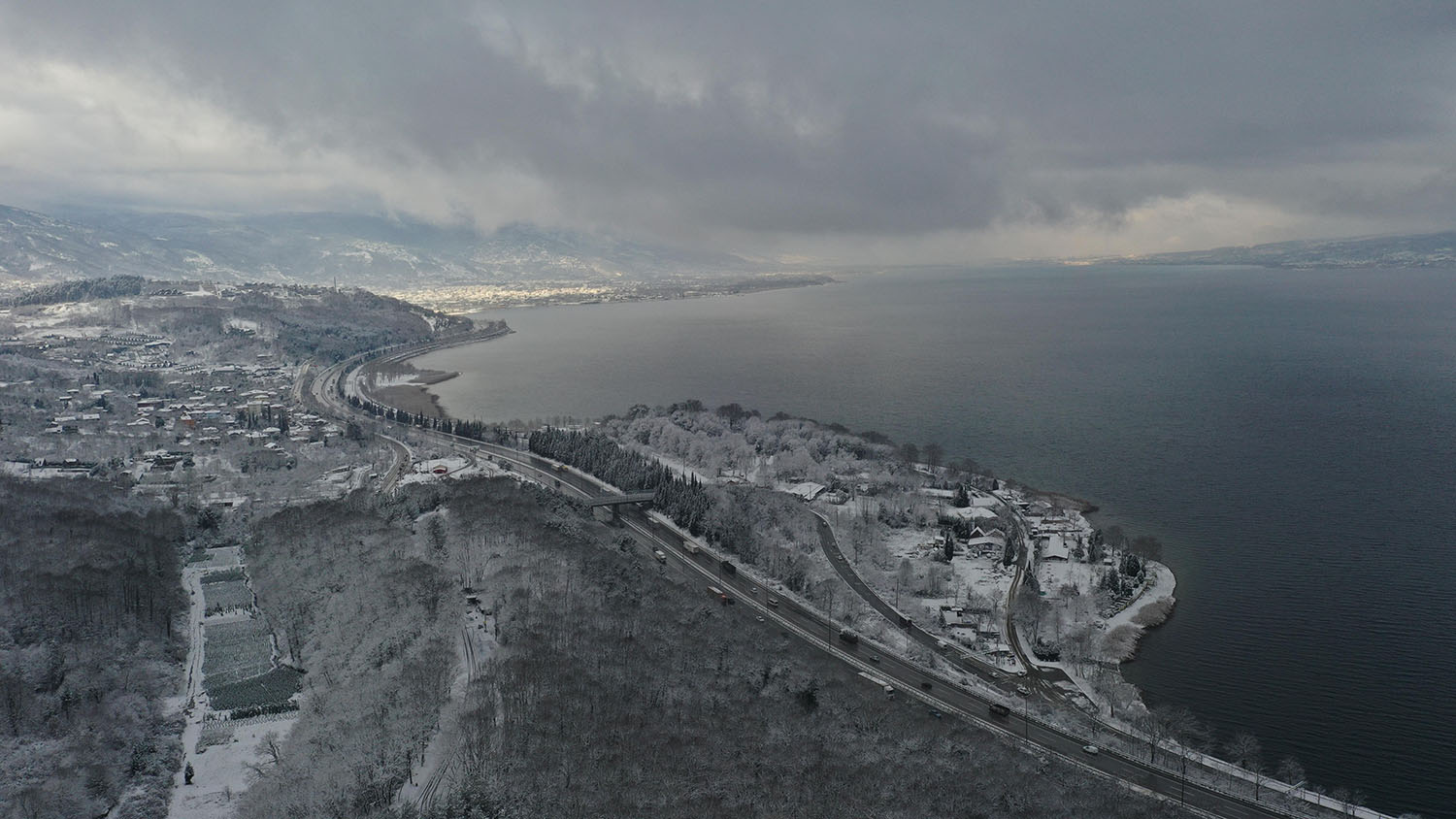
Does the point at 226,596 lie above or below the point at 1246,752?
above

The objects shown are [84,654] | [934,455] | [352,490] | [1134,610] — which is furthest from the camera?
[934,455]

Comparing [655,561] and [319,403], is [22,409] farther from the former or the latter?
[655,561]

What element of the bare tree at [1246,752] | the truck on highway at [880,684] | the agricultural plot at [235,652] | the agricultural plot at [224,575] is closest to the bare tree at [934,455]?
the truck on highway at [880,684]

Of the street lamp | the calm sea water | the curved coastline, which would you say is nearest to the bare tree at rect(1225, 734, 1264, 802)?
the calm sea water

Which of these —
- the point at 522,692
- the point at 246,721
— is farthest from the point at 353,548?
the point at 522,692

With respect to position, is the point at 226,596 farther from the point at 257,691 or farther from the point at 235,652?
the point at 257,691

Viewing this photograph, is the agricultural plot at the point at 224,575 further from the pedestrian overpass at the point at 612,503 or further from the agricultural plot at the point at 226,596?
the pedestrian overpass at the point at 612,503

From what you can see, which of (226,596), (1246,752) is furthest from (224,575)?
(1246,752)
